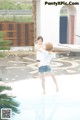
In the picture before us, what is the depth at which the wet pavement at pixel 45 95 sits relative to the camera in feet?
12.0

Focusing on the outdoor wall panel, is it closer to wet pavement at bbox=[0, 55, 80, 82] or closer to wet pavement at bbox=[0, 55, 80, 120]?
wet pavement at bbox=[0, 55, 80, 82]

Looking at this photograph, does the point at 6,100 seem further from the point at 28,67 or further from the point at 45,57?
the point at 28,67

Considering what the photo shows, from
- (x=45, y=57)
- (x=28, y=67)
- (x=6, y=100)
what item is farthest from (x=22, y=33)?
(x=6, y=100)

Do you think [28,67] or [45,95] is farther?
[28,67]

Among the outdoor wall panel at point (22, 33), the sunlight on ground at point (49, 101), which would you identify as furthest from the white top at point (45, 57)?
the outdoor wall panel at point (22, 33)

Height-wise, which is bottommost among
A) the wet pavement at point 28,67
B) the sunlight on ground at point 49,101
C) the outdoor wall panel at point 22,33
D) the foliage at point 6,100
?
the sunlight on ground at point 49,101

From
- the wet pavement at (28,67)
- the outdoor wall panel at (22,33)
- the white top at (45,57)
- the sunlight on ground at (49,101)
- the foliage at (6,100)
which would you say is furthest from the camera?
the outdoor wall panel at (22,33)

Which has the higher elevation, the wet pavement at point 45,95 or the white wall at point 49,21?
the white wall at point 49,21

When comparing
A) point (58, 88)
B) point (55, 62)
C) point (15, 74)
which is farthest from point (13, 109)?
point (55, 62)

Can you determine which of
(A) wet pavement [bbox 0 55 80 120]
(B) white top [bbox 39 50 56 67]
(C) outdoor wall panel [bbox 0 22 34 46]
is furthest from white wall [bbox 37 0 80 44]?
(B) white top [bbox 39 50 56 67]

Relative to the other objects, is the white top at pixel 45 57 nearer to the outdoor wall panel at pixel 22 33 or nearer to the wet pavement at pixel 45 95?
the wet pavement at pixel 45 95

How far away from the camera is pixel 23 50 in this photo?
39.7 ft

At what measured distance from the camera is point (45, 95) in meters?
5.00

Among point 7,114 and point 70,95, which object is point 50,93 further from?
point 7,114
